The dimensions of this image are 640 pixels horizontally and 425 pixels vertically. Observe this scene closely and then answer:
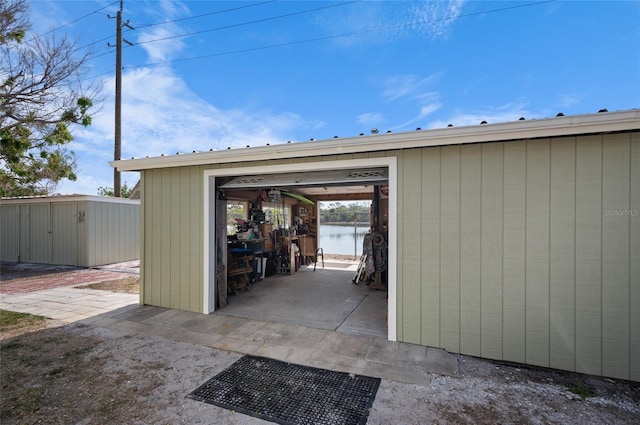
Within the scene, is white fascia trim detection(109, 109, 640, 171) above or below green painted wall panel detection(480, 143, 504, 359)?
above

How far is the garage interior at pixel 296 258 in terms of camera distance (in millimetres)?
4219

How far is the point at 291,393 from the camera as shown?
2.41 m

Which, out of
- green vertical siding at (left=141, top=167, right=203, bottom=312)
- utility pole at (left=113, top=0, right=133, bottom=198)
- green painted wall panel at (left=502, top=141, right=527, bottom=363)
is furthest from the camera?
utility pole at (left=113, top=0, right=133, bottom=198)

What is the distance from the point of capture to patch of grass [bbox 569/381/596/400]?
2354 millimetres

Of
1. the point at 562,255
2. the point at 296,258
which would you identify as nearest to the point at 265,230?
the point at 296,258

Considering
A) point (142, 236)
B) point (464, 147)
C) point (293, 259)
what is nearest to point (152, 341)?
point (142, 236)

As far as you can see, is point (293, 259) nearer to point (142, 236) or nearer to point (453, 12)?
point (142, 236)

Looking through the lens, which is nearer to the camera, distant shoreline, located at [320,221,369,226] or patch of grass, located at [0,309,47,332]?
patch of grass, located at [0,309,47,332]

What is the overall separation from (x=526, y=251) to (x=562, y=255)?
0.29 meters

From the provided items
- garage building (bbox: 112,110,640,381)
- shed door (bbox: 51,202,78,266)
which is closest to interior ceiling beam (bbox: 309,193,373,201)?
garage building (bbox: 112,110,640,381)

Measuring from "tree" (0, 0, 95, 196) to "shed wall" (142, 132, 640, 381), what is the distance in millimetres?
9438

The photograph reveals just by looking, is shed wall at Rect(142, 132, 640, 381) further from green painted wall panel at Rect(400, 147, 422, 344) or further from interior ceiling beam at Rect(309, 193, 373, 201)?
interior ceiling beam at Rect(309, 193, 373, 201)

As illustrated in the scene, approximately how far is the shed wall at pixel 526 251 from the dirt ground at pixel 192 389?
302 millimetres

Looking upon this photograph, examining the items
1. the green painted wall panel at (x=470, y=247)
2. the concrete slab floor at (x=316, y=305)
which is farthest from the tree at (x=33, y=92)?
the green painted wall panel at (x=470, y=247)
